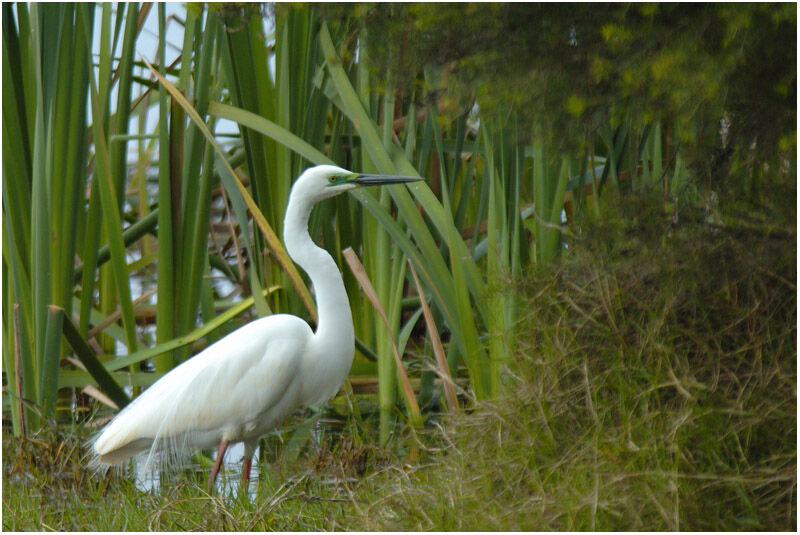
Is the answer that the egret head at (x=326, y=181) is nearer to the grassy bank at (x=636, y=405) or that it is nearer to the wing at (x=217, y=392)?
the wing at (x=217, y=392)

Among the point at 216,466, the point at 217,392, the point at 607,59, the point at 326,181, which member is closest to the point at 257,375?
the point at 217,392

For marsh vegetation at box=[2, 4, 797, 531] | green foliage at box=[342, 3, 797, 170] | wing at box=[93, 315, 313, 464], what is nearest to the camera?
green foliage at box=[342, 3, 797, 170]

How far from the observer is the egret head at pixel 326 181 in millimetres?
Answer: 3422

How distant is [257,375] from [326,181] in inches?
28.6

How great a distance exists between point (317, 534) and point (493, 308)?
1023 millimetres

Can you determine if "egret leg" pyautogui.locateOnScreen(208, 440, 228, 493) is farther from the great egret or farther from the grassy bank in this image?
the grassy bank

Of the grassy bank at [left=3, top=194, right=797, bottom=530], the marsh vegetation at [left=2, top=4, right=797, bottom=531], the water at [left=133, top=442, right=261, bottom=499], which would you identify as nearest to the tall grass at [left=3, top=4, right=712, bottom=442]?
the marsh vegetation at [left=2, top=4, right=797, bottom=531]

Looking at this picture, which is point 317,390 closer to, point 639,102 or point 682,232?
point 682,232

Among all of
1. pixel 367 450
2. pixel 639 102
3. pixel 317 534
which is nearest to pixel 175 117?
pixel 367 450

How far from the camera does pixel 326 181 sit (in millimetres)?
3449

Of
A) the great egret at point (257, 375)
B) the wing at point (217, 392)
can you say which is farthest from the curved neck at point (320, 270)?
the wing at point (217, 392)

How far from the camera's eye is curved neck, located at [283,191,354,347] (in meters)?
3.41

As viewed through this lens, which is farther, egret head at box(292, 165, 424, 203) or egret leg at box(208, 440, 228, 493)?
egret head at box(292, 165, 424, 203)

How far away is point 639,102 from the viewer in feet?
6.76
